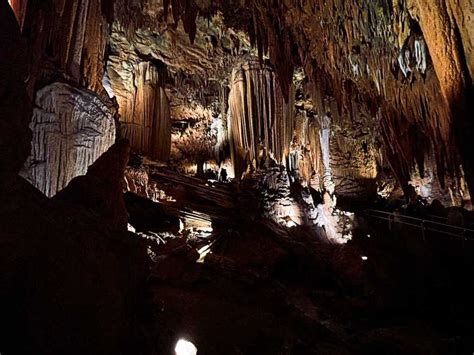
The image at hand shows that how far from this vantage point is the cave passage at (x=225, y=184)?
1889mm

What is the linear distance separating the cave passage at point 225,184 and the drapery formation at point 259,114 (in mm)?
61

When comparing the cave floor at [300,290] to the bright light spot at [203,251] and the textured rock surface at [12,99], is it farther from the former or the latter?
the textured rock surface at [12,99]

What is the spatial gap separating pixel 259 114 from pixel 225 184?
305cm

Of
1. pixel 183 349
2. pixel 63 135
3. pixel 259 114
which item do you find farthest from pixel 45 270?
pixel 259 114

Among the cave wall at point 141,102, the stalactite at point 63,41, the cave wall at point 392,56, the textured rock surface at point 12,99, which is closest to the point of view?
the textured rock surface at point 12,99

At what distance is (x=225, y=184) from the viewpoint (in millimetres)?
11172

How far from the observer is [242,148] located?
12.7 meters

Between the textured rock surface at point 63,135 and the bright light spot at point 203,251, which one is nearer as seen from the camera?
the textured rock surface at point 63,135

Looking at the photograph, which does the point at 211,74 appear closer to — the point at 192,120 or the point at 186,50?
the point at 186,50

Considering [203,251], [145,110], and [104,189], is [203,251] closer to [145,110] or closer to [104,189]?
[104,189]

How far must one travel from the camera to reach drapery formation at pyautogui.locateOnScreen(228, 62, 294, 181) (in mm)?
12312

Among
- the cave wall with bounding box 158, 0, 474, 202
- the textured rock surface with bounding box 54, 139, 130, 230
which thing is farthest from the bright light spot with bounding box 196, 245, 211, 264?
the cave wall with bounding box 158, 0, 474, 202

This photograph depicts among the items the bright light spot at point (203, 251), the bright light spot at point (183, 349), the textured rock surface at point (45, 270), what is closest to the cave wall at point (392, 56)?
the bright light spot at point (183, 349)

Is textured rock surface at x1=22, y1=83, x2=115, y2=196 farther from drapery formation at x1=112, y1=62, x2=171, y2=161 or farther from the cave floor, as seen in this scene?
drapery formation at x1=112, y1=62, x2=171, y2=161
